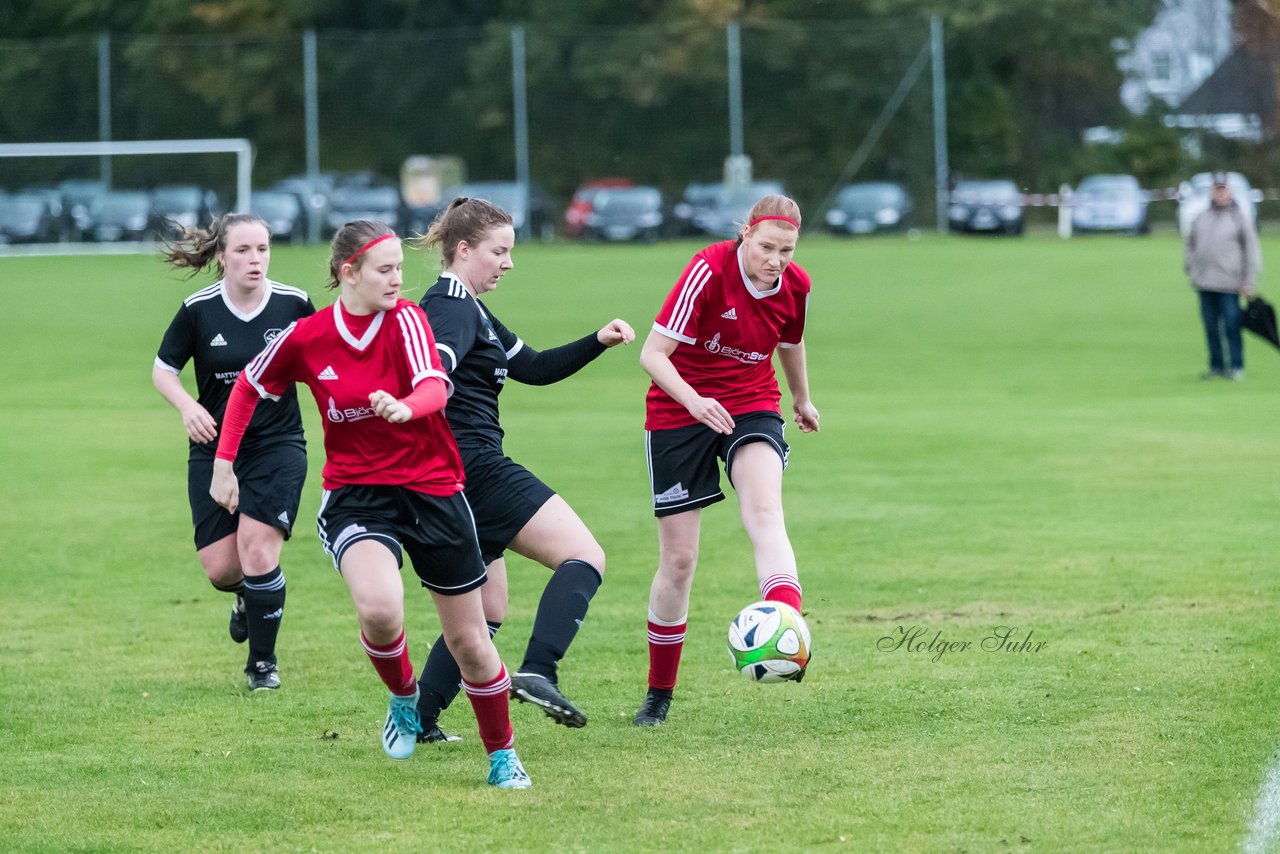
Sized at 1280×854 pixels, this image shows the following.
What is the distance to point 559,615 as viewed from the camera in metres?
5.62

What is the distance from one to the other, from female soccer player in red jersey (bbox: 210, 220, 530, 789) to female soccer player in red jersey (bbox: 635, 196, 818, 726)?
0.97 m

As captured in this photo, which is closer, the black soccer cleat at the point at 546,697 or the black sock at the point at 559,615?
the black soccer cleat at the point at 546,697

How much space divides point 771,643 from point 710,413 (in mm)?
833

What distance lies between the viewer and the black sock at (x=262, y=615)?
675 cm

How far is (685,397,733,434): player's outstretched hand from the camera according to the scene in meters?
5.80

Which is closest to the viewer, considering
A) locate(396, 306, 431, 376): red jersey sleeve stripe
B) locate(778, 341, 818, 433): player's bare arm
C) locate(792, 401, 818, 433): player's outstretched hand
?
locate(396, 306, 431, 376): red jersey sleeve stripe

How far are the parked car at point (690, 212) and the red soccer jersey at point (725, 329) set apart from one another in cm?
3698

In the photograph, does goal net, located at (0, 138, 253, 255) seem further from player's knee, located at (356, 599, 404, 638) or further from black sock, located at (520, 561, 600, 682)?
player's knee, located at (356, 599, 404, 638)

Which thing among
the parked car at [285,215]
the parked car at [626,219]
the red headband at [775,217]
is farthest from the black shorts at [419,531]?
the parked car at [626,219]

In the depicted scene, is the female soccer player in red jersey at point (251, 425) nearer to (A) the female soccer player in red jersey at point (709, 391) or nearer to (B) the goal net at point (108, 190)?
(A) the female soccer player in red jersey at point (709, 391)

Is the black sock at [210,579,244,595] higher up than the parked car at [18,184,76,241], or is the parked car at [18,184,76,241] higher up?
the parked car at [18,184,76,241]

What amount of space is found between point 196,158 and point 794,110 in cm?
1535

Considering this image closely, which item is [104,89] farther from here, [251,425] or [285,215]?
[251,425]

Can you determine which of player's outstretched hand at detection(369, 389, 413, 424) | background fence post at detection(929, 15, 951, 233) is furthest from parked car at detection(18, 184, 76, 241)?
player's outstretched hand at detection(369, 389, 413, 424)
